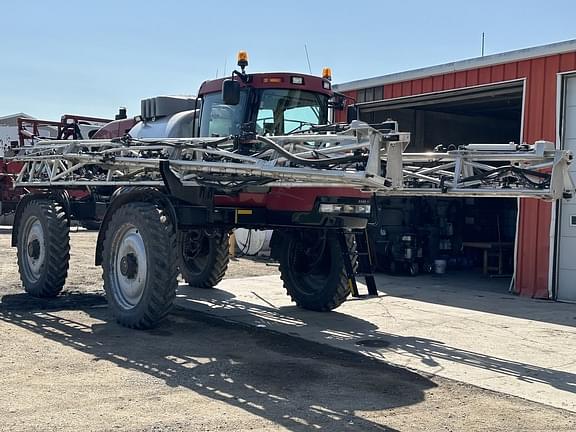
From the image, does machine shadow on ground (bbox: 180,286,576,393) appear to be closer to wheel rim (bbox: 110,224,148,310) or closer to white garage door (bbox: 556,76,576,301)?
wheel rim (bbox: 110,224,148,310)

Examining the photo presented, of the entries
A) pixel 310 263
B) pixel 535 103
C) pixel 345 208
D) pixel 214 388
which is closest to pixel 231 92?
pixel 345 208

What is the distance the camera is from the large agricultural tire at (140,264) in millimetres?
7848

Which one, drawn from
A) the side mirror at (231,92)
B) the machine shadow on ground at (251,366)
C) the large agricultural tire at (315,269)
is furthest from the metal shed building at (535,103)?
the side mirror at (231,92)

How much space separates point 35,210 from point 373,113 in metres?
9.51

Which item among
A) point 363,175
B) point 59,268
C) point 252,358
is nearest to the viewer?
point 363,175

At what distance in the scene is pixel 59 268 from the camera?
995 cm

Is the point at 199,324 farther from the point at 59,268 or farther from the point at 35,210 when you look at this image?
the point at 35,210

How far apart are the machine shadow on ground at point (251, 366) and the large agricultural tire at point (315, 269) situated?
1.55 meters

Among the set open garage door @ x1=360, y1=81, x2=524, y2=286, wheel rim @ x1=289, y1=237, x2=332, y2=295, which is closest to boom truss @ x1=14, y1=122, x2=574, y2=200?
wheel rim @ x1=289, y1=237, x2=332, y2=295

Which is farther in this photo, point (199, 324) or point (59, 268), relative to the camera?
point (59, 268)

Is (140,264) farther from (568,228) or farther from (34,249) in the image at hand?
(568,228)

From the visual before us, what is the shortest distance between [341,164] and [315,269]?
3892 mm

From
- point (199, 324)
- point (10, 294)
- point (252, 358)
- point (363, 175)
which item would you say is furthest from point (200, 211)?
point (10, 294)

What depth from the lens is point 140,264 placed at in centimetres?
823
